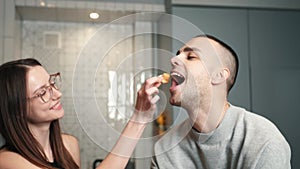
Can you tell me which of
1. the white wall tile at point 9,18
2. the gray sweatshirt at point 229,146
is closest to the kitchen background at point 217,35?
the white wall tile at point 9,18

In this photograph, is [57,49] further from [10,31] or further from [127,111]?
[127,111]

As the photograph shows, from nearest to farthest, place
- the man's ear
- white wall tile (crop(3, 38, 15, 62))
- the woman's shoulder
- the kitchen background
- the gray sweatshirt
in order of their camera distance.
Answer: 1. the gray sweatshirt
2. the man's ear
3. the woman's shoulder
4. white wall tile (crop(3, 38, 15, 62))
5. the kitchen background

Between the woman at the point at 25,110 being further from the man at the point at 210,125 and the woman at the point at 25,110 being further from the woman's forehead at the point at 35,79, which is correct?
the man at the point at 210,125

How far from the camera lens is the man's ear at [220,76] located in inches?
40.0

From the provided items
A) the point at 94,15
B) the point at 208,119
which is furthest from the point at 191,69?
the point at 94,15

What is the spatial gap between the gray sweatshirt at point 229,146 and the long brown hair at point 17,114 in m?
0.43

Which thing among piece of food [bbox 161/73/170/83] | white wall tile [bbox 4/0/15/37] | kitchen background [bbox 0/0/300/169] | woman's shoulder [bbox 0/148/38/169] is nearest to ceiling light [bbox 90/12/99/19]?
kitchen background [bbox 0/0/300/169]

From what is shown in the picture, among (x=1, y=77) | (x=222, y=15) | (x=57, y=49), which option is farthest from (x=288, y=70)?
(x=1, y=77)

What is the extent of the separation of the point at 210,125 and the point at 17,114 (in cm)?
64

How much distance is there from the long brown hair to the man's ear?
0.60 meters

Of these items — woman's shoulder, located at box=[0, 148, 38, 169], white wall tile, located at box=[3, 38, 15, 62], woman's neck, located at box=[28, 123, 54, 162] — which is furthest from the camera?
white wall tile, located at box=[3, 38, 15, 62]

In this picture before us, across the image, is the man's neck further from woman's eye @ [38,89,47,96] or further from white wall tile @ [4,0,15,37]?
white wall tile @ [4,0,15,37]

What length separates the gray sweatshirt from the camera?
34.9 inches

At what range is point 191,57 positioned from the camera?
3.23 feet
